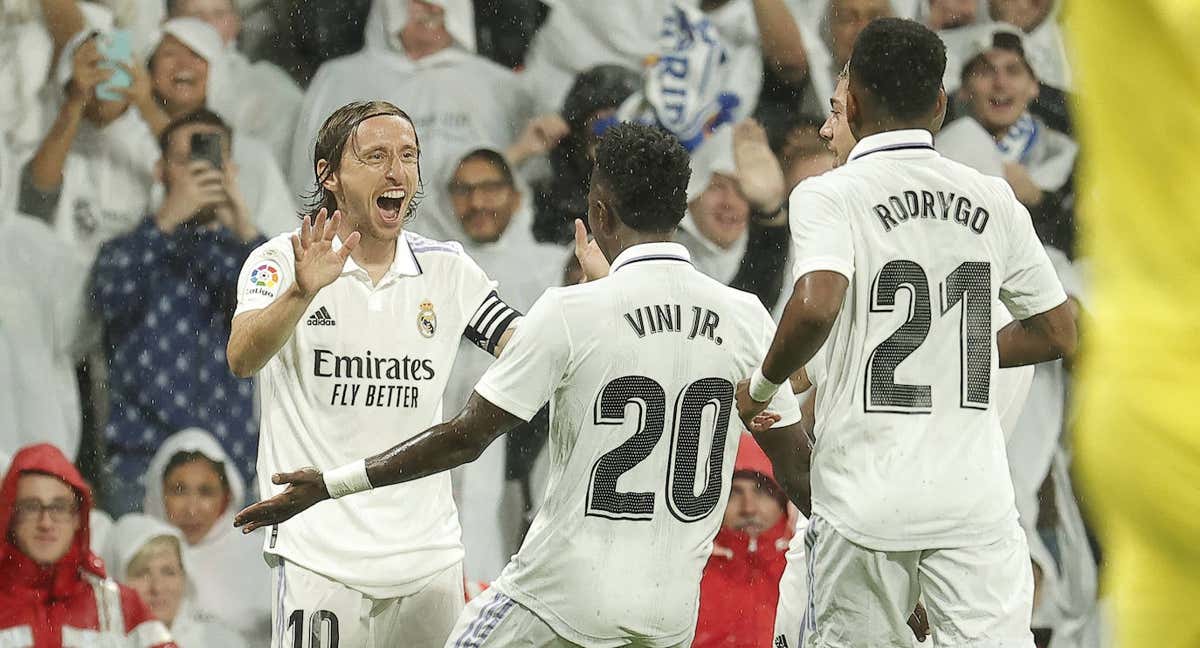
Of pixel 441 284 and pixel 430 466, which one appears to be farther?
pixel 441 284

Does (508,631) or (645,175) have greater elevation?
(645,175)

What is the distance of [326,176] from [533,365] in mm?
1354

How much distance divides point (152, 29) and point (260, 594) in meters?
2.67

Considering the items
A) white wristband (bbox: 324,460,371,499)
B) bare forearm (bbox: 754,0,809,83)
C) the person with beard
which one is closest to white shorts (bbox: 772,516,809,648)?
white wristband (bbox: 324,460,371,499)

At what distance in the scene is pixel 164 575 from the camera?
7.07 metres

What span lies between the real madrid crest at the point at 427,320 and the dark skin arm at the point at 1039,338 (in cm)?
158

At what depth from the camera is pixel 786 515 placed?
659 centimetres

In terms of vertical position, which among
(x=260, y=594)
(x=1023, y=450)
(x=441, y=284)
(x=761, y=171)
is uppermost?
(x=761, y=171)

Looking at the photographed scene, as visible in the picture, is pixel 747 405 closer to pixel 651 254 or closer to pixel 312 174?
pixel 651 254

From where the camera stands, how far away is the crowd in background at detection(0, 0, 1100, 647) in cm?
715

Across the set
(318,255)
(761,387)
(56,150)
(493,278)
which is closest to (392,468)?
(318,255)

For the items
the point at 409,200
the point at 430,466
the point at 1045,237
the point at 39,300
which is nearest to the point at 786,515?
the point at 1045,237

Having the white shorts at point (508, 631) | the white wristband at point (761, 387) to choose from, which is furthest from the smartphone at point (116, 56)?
the white wristband at point (761, 387)

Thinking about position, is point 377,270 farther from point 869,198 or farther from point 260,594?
point 260,594
